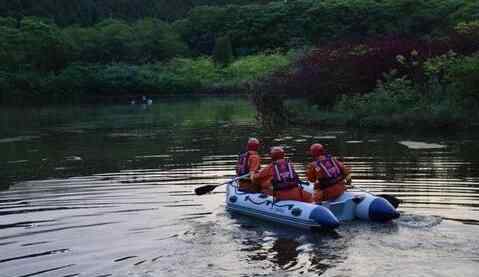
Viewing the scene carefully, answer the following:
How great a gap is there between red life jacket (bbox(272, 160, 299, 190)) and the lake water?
838 millimetres

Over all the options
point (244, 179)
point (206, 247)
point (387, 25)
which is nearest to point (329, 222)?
point (206, 247)

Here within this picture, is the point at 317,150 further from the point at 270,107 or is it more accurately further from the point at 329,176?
Answer: the point at 270,107

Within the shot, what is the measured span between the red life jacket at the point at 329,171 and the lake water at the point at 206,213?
3.39 feet

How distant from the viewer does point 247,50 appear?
89.1 metres

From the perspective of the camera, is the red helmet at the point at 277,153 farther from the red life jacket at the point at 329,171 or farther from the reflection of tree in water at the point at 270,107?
the reflection of tree in water at the point at 270,107

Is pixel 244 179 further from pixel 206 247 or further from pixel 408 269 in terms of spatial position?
pixel 408 269

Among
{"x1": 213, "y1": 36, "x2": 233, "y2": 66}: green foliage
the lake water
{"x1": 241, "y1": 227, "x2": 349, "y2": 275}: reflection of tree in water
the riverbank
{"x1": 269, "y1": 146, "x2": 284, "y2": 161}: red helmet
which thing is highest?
{"x1": 213, "y1": 36, "x2": 233, "y2": 66}: green foliage

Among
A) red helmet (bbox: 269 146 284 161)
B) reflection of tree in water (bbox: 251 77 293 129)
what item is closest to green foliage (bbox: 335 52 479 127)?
reflection of tree in water (bbox: 251 77 293 129)

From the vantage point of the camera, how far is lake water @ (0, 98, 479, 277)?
10.9 m

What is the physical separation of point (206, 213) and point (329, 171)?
2.79m

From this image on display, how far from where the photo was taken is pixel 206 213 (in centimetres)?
1509

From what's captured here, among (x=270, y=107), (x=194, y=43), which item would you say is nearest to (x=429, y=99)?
(x=270, y=107)

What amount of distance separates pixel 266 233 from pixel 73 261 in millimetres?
3617

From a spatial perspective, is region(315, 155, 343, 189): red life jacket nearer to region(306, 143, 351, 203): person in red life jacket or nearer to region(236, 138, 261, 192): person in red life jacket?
region(306, 143, 351, 203): person in red life jacket
